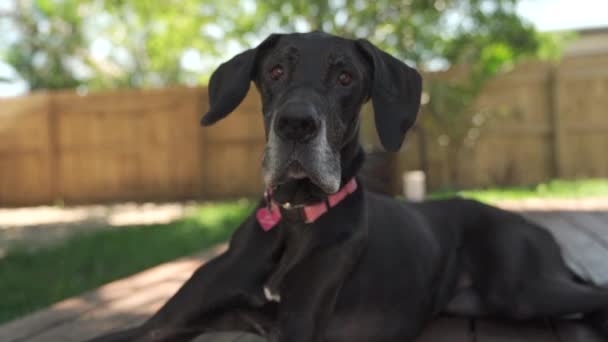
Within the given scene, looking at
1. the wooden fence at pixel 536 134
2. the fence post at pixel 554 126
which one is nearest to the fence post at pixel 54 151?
the wooden fence at pixel 536 134

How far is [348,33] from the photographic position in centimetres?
928

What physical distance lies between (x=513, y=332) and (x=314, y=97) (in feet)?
4.40

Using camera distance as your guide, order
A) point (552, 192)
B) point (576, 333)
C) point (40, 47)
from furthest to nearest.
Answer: point (40, 47) < point (552, 192) < point (576, 333)

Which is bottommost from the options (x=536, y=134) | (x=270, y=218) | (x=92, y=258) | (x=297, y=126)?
(x=92, y=258)

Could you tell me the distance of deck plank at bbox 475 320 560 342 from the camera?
2508mm

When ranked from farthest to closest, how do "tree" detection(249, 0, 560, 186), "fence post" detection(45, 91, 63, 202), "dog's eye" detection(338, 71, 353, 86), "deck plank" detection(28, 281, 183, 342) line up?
1. "fence post" detection(45, 91, 63, 202)
2. "tree" detection(249, 0, 560, 186)
3. "deck plank" detection(28, 281, 183, 342)
4. "dog's eye" detection(338, 71, 353, 86)

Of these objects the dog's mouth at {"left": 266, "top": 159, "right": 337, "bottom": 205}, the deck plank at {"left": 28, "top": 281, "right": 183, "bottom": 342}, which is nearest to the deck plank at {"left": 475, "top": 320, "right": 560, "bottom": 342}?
the dog's mouth at {"left": 266, "top": 159, "right": 337, "bottom": 205}

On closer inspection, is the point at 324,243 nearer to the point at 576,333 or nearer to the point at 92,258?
the point at 576,333

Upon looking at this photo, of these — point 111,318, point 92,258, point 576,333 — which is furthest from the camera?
point 92,258

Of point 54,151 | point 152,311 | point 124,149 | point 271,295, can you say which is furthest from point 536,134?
point 271,295

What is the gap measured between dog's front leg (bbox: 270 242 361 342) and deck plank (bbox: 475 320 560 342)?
73 centimetres

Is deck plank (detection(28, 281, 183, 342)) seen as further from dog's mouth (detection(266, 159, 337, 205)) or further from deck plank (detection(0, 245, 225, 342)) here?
dog's mouth (detection(266, 159, 337, 205))

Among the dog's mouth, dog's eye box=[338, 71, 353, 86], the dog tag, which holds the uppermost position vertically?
dog's eye box=[338, 71, 353, 86]

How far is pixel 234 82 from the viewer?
2.29 metres
